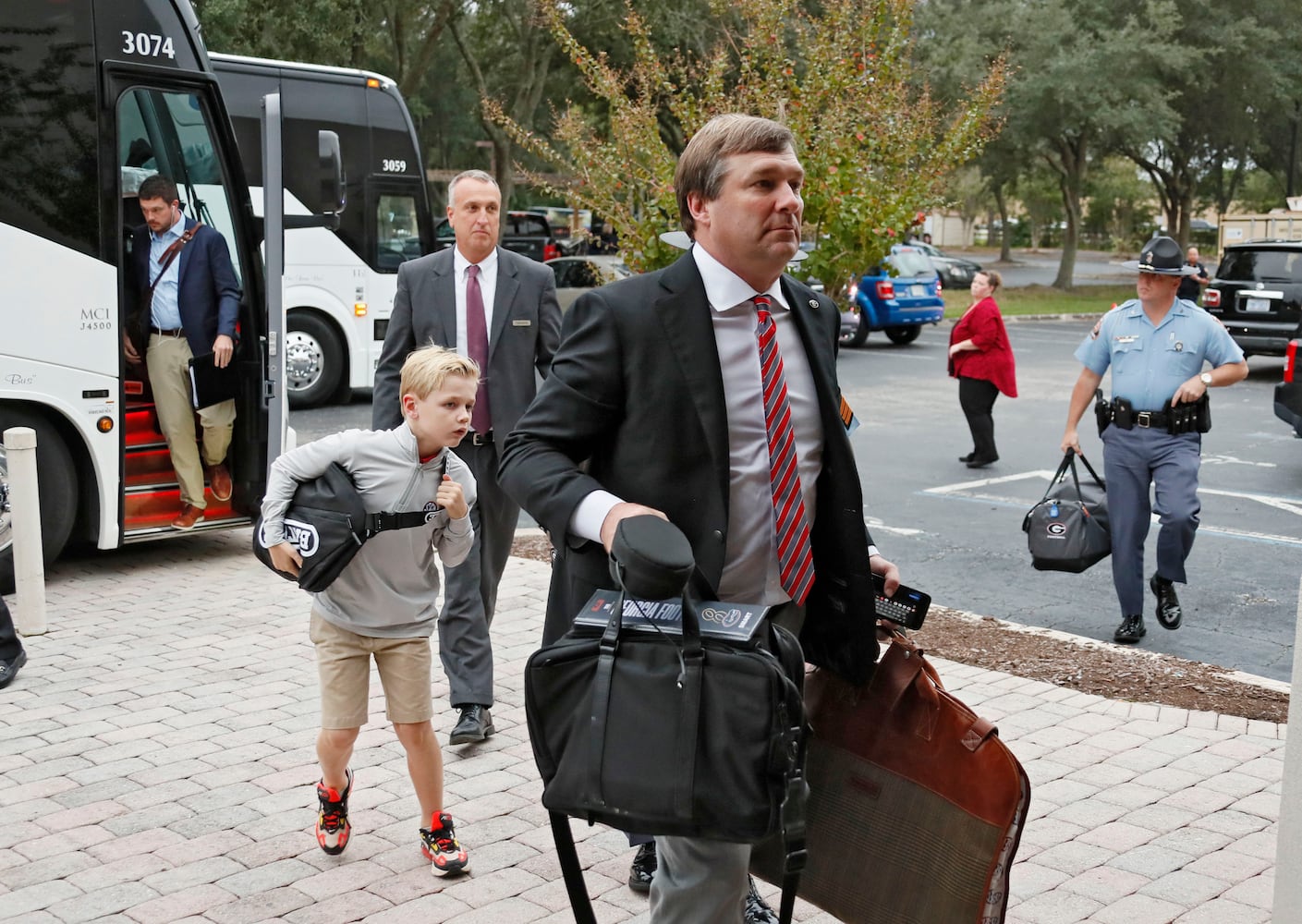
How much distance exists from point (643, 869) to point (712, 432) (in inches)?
65.8

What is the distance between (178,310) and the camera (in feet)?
27.7

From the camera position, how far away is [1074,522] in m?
7.13

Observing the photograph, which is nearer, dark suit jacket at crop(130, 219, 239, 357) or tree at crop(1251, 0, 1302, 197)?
dark suit jacket at crop(130, 219, 239, 357)

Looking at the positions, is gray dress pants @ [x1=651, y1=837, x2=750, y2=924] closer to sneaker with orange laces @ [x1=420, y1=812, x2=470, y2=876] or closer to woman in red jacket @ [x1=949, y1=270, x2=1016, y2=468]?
sneaker with orange laces @ [x1=420, y1=812, x2=470, y2=876]

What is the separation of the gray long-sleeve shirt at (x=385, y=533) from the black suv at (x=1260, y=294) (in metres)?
17.5

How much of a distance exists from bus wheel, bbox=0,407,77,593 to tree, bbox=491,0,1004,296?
4.17 metres

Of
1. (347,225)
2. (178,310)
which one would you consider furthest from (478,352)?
(347,225)

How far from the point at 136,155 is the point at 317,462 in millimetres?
5008

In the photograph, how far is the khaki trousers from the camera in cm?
846

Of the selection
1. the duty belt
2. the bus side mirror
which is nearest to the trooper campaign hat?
the duty belt

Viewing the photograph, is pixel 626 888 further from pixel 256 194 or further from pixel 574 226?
pixel 574 226

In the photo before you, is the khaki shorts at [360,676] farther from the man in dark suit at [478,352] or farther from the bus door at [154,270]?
the bus door at [154,270]

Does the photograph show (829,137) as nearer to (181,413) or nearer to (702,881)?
(181,413)

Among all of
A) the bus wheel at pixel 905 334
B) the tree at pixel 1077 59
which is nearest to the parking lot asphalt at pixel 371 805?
the bus wheel at pixel 905 334
